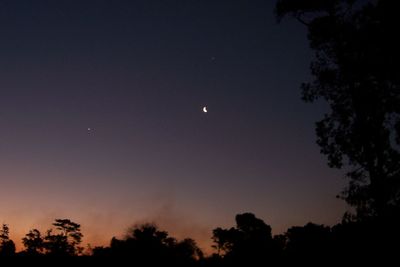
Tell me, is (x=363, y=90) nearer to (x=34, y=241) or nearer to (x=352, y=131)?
(x=352, y=131)

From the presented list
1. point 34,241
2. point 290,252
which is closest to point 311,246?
point 290,252

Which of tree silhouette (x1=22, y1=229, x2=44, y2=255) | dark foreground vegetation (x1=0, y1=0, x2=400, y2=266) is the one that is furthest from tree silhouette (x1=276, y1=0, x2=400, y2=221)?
tree silhouette (x1=22, y1=229, x2=44, y2=255)

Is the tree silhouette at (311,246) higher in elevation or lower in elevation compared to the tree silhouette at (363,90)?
lower

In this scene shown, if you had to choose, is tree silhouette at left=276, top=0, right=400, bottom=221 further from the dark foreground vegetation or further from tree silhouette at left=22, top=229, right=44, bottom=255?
tree silhouette at left=22, top=229, right=44, bottom=255

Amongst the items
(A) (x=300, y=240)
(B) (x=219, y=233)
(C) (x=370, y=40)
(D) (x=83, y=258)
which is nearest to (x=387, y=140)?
(C) (x=370, y=40)

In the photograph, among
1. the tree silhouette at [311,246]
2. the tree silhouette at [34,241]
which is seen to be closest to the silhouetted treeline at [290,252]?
the tree silhouette at [311,246]

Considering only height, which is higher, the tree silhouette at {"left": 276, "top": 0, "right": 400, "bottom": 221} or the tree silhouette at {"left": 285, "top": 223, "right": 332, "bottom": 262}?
the tree silhouette at {"left": 276, "top": 0, "right": 400, "bottom": 221}

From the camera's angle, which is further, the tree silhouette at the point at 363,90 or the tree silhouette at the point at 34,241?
the tree silhouette at the point at 34,241

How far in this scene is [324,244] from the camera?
62.9 ft

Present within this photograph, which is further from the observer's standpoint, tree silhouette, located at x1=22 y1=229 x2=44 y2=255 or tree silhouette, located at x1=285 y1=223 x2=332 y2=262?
tree silhouette, located at x1=22 y1=229 x2=44 y2=255

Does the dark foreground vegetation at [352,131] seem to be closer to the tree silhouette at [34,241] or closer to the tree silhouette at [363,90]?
the tree silhouette at [363,90]

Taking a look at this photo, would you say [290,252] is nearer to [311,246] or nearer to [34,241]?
[311,246]

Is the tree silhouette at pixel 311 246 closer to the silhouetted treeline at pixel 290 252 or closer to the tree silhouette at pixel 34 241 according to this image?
the silhouetted treeline at pixel 290 252

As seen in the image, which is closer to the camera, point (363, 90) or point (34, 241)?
point (363, 90)
